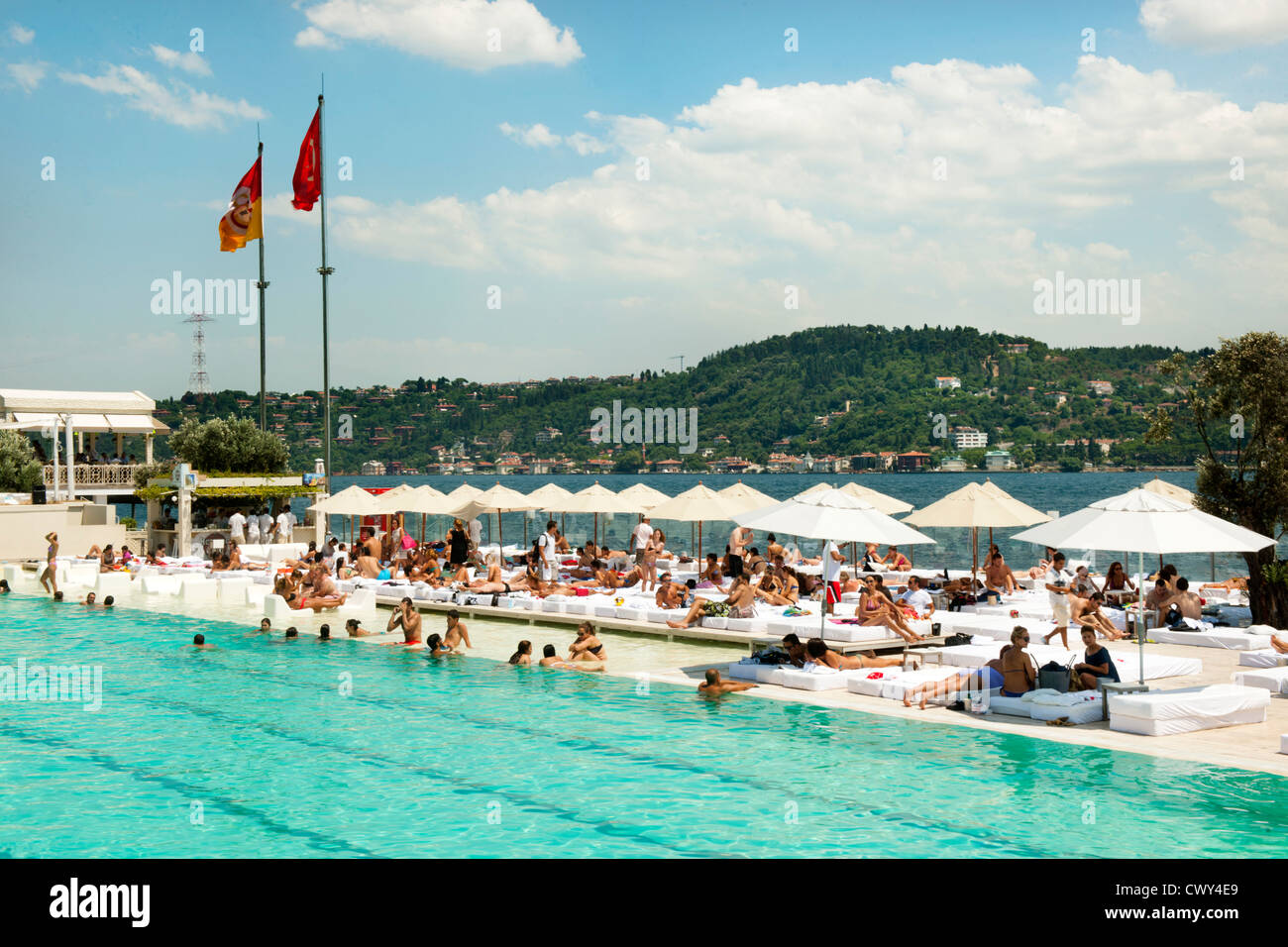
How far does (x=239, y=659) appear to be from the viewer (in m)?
16.7

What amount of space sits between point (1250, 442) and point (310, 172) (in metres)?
28.3

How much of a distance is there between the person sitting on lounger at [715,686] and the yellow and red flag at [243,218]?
2878 cm

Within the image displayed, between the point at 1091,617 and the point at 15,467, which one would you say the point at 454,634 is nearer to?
the point at 1091,617

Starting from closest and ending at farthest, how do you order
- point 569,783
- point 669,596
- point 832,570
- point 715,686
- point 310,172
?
point 569,783 → point 715,686 → point 669,596 → point 832,570 → point 310,172

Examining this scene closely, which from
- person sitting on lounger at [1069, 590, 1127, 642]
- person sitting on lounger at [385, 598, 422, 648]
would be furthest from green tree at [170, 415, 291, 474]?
person sitting on lounger at [1069, 590, 1127, 642]

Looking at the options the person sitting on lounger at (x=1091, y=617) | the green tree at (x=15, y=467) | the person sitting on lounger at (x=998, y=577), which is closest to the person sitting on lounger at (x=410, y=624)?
the person sitting on lounger at (x=1091, y=617)

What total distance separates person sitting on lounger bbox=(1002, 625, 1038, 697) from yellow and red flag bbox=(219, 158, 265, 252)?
31270 mm

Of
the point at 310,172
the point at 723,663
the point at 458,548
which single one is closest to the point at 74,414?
the point at 310,172

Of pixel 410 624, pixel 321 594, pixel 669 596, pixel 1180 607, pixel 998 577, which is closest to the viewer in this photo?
pixel 1180 607

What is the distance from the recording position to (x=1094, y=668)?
1118 centimetres

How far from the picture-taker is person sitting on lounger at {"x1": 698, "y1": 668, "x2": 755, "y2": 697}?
41.0 feet

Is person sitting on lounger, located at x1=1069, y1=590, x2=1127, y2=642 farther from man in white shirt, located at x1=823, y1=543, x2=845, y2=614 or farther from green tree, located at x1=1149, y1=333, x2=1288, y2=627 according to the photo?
man in white shirt, located at x1=823, y1=543, x2=845, y2=614
